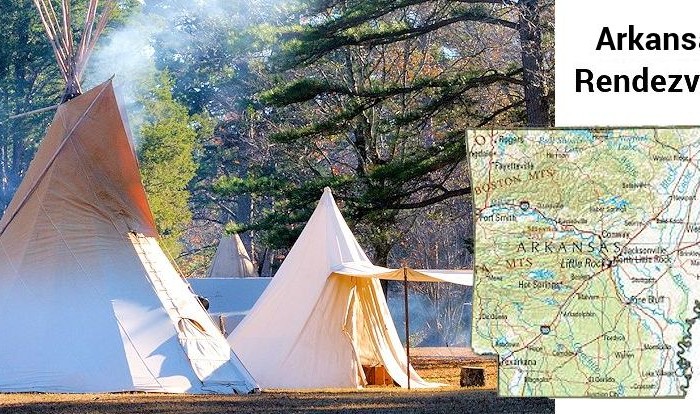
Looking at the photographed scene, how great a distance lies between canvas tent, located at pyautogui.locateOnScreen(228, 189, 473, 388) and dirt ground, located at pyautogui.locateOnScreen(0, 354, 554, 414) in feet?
6.62

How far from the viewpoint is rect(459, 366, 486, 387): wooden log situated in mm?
15414

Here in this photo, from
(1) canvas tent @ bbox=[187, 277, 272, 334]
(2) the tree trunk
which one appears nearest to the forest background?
(2) the tree trunk

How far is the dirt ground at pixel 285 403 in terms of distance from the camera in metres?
11.3

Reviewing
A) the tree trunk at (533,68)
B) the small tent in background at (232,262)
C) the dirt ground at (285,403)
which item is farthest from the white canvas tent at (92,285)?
the small tent in background at (232,262)

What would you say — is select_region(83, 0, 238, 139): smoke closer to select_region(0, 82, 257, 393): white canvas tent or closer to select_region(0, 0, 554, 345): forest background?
select_region(0, 0, 554, 345): forest background

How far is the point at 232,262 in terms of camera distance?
98.7 ft

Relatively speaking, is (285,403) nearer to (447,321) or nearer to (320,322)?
(320,322)

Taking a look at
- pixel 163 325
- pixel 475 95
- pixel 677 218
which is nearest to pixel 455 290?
pixel 475 95

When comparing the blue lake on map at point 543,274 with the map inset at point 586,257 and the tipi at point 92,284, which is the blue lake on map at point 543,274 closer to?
the map inset at point 586,257

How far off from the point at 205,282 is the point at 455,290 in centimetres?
835

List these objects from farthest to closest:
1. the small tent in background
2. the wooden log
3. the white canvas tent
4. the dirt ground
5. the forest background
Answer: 1. the small tent in background
2. the forest background
3. the wooden log
4. the white canvas tent
5. the dirt ground

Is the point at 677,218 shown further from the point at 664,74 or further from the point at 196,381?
the point at 196,381

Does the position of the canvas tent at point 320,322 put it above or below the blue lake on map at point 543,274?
below

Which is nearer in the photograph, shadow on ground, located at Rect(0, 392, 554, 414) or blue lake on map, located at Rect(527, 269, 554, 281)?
blue lake on map, located at Rect(527, 269, 554, 281)
